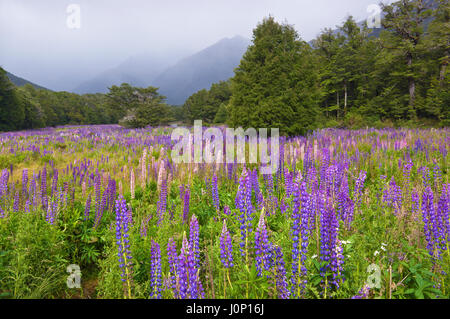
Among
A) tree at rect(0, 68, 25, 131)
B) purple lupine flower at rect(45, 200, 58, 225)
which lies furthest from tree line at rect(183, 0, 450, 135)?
tree at rect(0, 68, 25, 131)

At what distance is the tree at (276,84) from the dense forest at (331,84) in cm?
5

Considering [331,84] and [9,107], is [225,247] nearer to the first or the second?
[331,84]

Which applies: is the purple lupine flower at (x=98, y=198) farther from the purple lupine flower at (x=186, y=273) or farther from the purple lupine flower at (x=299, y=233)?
the purple lupine flower at (x=299, y=233)

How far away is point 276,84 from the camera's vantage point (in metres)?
11.3

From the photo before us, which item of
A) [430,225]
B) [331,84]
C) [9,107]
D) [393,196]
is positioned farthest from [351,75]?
[9,107]

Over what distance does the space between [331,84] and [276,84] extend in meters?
30.1

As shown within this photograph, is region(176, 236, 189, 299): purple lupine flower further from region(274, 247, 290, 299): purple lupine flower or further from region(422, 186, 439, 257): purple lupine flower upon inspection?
region(422, 186, 439, 257): purple lupine flower

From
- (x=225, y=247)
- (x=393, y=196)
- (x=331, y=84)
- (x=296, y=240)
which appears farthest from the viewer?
(x=331, y=84)

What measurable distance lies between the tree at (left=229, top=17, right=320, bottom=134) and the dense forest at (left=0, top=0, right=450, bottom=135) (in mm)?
48

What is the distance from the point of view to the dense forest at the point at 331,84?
453 inches

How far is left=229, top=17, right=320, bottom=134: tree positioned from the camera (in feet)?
36.7

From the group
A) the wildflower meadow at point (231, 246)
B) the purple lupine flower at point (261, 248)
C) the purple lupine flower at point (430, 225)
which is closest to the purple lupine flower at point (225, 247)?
the wildflower meadow at point (231, 246)

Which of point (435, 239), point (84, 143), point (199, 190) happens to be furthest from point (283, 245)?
point (84, 143)

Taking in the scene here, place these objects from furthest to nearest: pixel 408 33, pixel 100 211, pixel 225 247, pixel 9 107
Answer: pixel 9 107, pixel 408 33, pixel 100 211, pixel 225 247
